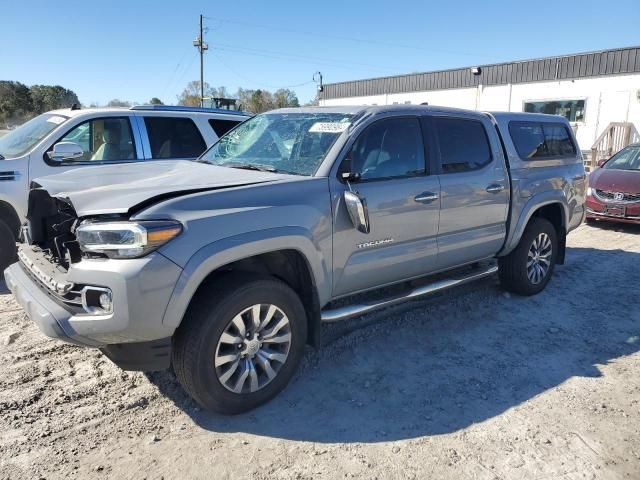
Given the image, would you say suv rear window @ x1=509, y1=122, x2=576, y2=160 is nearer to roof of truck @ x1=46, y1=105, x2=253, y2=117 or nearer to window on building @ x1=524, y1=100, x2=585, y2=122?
roof of truck @ x1=46, y1=105, x2=253, y2=117

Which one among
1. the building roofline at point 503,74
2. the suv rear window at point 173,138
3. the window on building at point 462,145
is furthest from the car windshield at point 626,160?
the building roofline at point 503,74

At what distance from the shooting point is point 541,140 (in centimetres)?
528

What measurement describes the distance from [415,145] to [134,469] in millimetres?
2992

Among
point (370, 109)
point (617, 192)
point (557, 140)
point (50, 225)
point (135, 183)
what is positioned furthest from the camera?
point (617, 192)

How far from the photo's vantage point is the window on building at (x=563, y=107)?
2098cm

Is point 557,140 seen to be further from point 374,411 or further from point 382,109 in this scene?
point 374,411

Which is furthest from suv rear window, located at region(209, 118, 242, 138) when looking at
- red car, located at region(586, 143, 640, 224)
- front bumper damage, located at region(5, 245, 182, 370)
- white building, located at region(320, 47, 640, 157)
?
white building, located at region(320, 47, 640, 157)

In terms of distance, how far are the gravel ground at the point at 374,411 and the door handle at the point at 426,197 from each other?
119 centimetres

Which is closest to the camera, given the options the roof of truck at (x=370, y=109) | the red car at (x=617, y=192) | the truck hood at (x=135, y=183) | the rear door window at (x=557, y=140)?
the truck hood at (x=135, y=183)

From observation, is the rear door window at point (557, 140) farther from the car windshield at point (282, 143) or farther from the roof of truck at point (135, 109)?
the roof of truck at point (135, 109)

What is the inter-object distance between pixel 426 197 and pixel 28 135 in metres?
4.57

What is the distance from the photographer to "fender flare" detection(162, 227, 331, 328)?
2.66m

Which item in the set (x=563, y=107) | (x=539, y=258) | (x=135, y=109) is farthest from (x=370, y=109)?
(x=563, y=107)

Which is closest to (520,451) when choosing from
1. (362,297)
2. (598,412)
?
(598,412)
